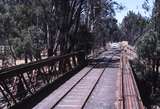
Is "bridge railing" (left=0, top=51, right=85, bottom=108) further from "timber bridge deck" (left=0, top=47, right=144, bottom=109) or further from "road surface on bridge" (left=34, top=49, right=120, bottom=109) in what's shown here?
"road surface on bridge" (left=34, top=49, right=120, bottom=109)

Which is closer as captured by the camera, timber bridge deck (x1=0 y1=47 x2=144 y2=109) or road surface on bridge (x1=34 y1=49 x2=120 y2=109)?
timber bridge deck (x1=0 y1=47 x2=144 y2=109)

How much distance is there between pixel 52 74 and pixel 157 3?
28.5 m

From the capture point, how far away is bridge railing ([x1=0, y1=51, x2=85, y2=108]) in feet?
53.3

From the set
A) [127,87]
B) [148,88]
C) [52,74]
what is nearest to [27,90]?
[127,87]

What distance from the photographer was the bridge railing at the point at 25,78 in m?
16.2

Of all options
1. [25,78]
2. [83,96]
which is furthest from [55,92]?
[25,78]

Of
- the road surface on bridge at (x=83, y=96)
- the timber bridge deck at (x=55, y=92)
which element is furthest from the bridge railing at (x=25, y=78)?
the road surface on bridge at (x=83, y=96)

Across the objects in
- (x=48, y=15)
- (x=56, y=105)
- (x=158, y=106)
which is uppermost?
(x=48, y=15)

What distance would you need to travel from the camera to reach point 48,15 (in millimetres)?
45125

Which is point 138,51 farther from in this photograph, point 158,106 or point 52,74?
point 52,74

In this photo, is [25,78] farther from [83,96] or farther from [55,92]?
[83,96]

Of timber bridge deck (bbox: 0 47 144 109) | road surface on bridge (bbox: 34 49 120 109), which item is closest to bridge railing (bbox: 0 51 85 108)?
timber bridge deck (bbox: 0 47 144 109)

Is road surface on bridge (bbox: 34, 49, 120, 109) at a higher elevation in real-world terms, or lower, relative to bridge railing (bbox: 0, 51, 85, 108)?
lower

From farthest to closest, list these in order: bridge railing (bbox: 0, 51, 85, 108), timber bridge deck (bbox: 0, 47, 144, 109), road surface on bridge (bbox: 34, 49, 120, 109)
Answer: road surface on bridge (bbox: 34, 49, 120, 109) → timber bridge deck (bbox: 0, 47, 144, 109) → bridge railing (bbox: 0, 51, 85, 108)
